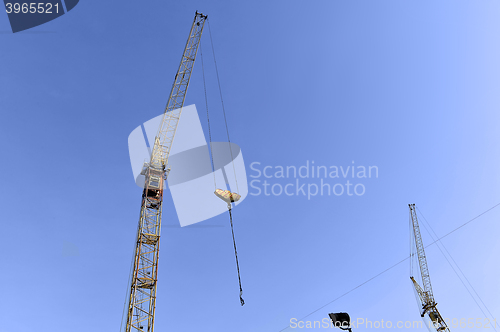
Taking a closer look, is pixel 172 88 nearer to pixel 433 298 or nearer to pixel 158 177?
pixel 158 177

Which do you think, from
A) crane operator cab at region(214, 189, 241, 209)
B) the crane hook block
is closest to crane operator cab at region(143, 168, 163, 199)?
crane operator cab at region(214, 189, 241, 209)

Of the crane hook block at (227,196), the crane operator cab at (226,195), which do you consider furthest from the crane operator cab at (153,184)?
the crane hook block at (227,196)

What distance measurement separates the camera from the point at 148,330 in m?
43.1

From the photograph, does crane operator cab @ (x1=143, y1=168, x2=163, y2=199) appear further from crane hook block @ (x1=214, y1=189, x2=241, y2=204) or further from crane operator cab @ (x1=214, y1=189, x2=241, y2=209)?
crane hook block @ (x1=214, y1=189, x2=241, y2=204)

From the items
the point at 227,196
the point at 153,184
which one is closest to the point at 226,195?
the point at 227,196

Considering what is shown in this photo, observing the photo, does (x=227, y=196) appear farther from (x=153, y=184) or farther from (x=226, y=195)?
(x=153, y=184)

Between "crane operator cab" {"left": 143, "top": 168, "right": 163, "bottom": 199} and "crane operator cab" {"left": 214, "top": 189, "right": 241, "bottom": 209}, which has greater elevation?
"crane operator cab" {"left": 143, "top": 168, "right": 163, "bottom": 199}

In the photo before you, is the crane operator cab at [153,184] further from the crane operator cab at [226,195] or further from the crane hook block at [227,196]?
the crane hook block at [227,196]

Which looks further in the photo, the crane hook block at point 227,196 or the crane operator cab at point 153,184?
the crane operator cab at point 153,184

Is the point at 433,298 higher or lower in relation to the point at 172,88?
lower

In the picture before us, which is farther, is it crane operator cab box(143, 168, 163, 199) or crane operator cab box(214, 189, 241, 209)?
crane operator cab box(143, 168, 163, 199)

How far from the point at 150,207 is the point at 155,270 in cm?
887

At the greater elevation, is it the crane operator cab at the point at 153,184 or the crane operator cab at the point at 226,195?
the crane operator cab at the point at 153,184

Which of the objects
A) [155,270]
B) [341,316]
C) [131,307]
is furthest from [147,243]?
[341,316]
